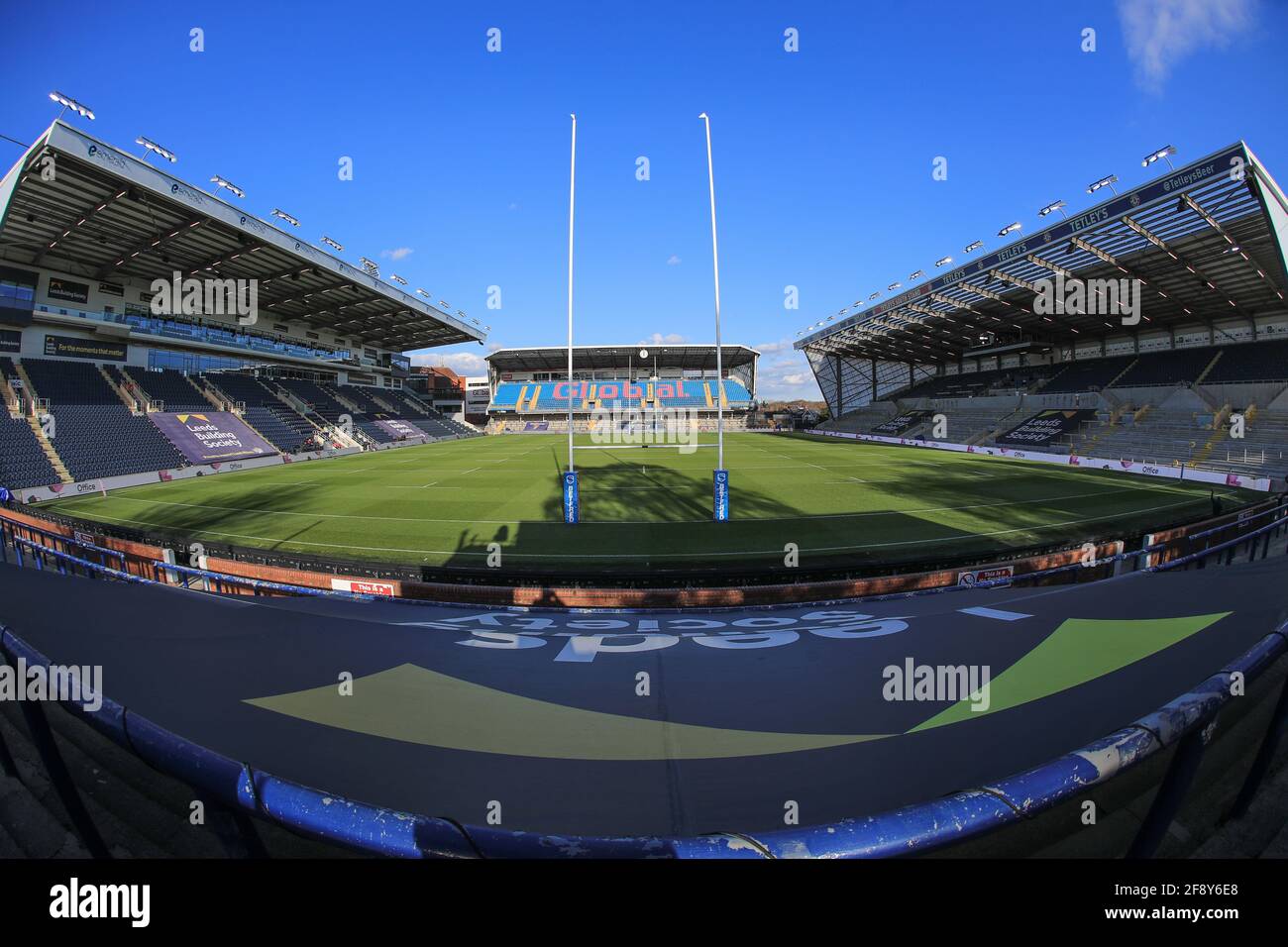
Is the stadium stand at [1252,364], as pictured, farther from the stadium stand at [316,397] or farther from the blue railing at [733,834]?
the stadium stand at [316,397]

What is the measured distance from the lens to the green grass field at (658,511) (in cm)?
1512

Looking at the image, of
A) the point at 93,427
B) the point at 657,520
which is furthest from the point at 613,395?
the point at 657,520

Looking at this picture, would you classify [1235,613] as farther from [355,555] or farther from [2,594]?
[355,555]

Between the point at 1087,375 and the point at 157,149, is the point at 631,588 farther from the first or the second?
the point at 1087,375

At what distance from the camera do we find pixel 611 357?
3472 inches

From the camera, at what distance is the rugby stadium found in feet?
6.43

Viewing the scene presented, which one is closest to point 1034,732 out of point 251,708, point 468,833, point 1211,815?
point 1211,815

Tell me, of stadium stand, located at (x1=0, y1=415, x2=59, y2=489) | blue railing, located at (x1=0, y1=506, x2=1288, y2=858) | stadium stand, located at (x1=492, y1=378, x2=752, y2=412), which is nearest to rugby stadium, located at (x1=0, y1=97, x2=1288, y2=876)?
blue railing, located at (x1=0, y1=506, x2=1288, y2=858)

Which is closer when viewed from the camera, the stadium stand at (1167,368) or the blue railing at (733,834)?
the blue railing at (733,834)

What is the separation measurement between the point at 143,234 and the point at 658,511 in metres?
37.7

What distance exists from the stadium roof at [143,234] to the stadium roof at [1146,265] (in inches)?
1927

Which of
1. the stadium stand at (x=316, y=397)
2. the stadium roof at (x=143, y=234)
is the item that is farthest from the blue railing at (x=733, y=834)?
the stadium stand at (x=316, y=397)

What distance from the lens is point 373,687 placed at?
335 cm
